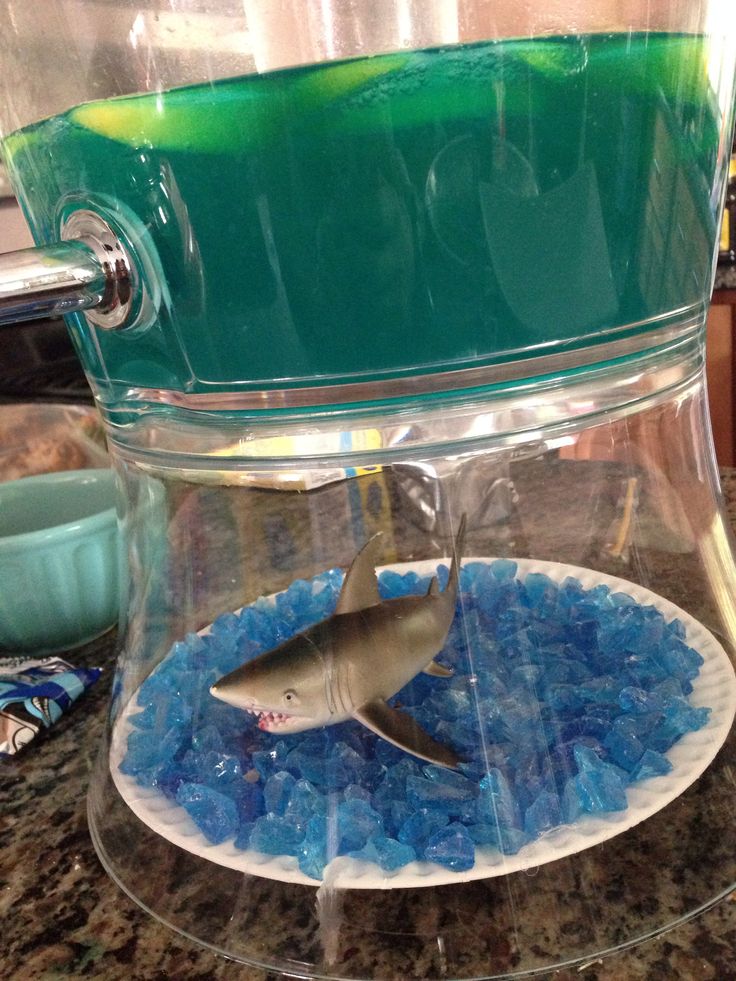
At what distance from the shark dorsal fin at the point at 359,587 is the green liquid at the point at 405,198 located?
10cm

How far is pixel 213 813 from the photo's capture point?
1.13ft

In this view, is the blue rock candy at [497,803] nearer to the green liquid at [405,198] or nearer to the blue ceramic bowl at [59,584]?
the green liquid at [405,198]

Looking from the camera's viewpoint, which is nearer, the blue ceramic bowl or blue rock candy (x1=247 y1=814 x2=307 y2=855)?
blue rock candy (x1=247 y1=814 x2=307 y2=855)

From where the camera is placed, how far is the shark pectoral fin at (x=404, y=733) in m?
0.33

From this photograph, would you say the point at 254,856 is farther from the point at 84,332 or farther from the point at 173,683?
the point at 84,332

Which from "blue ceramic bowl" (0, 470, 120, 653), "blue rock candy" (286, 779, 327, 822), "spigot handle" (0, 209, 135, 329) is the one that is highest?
"spigot handle" (0, 209, 135, 329)

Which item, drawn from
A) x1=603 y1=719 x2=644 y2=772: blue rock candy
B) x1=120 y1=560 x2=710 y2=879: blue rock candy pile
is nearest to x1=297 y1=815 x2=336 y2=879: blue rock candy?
x1=120 y1=560 x2=710 y2=879: blue rock candy pile

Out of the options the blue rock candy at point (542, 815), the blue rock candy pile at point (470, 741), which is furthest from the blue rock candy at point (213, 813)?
the blue rock candy at point (542, 815)

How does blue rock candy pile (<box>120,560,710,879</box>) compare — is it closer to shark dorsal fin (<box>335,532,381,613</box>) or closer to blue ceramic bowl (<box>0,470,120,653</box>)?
shark dorsal fin (<box>335,532,381,613</box>)

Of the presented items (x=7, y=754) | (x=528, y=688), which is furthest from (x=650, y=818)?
(x=7, y=754)

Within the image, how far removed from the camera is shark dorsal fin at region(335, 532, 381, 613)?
0.36 metres

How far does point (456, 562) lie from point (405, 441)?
7cm

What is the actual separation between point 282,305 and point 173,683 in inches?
7.8

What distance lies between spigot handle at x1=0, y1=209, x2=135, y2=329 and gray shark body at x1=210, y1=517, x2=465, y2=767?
0.14 metres
